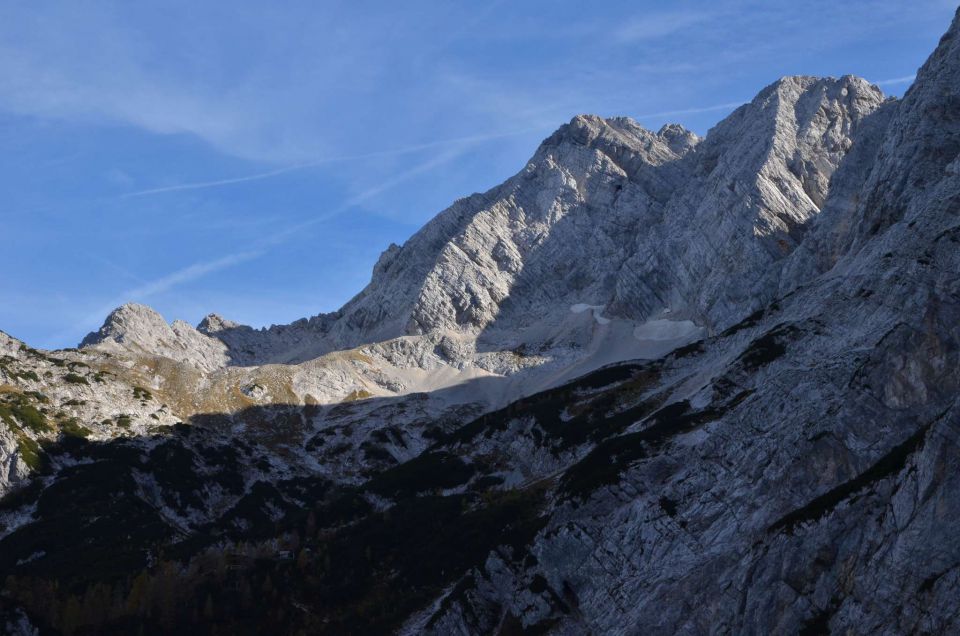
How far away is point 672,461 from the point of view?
103 meters

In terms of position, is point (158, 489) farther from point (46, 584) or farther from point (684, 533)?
point (684, 533)

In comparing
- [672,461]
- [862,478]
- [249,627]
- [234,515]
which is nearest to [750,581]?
[862,478]

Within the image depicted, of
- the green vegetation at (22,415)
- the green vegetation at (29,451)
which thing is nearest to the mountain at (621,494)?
the green vegetation at (29,451)

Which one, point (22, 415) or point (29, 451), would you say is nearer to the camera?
point (29, 451)

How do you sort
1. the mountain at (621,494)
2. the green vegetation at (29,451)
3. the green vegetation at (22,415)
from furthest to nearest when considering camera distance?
the green vegetation at (22,415) → the green vegetation at (29,451) → the mountain at (621,494)

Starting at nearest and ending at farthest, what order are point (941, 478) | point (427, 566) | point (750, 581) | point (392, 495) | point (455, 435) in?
point (941, 478) → point (750, 581) → point (427, 566) → point (392, 495) → point (455, 435)

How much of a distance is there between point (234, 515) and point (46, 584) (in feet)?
163

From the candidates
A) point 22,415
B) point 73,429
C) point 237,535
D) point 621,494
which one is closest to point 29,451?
point 22,415

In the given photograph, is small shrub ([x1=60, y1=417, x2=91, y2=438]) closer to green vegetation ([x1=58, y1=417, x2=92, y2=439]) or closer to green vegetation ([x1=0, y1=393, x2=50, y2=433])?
green vegetation ([x1=58, y1=417, x2=92, y2=439])

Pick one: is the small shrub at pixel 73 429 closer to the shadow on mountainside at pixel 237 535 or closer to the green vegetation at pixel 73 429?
the green vegetation at pixel 73 429

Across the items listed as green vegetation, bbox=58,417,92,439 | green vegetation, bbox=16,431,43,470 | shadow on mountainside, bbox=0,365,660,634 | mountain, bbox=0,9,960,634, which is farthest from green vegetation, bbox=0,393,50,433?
shadow on mountainside, bbox=0,365,660,634

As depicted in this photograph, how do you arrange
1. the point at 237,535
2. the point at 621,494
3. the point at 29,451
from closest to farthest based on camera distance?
the point at 621,494, the point at 237,535, the point at 29,451

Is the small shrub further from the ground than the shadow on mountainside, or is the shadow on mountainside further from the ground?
the small shrub

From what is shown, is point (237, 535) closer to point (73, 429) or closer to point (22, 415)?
point (73, 429)
